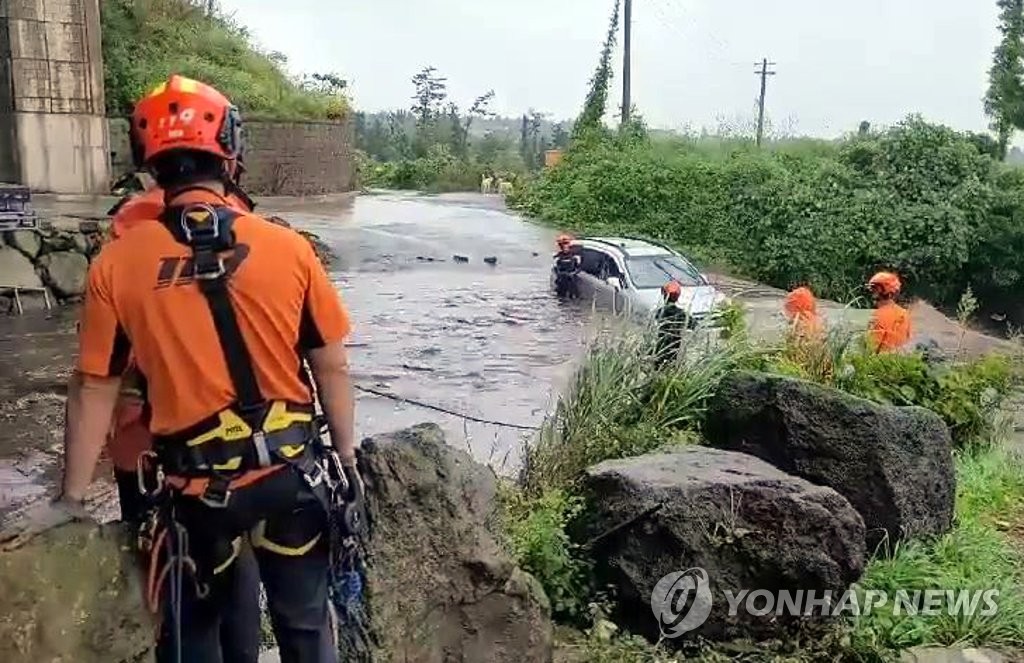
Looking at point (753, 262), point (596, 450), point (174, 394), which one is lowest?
point (753, 262)

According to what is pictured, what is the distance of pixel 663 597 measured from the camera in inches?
165

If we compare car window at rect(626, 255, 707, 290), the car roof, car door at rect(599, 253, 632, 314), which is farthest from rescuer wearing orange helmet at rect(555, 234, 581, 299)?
car window at rect(626, 255, 707, 290)

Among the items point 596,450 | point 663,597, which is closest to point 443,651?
point 663,597

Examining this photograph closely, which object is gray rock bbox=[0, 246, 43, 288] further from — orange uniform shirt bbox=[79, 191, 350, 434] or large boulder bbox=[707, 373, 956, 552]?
orange uniform shirt bbox=[79, 191, 350, 434]

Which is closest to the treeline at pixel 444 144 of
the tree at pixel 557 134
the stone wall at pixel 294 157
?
the tree at pixel 557 134

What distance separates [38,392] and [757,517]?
7.98 metres

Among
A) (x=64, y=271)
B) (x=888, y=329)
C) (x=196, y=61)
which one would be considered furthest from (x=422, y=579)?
(x=196, y=61)

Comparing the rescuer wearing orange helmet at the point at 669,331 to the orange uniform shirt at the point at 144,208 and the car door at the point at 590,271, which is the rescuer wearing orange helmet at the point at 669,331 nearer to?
the orange uniform shirt at the point at 144,208

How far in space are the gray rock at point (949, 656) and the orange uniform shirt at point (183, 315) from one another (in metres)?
2.68

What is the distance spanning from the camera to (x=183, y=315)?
8.63ft

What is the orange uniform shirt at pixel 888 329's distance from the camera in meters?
8.01

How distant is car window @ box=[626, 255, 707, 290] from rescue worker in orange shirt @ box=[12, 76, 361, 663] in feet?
42.5

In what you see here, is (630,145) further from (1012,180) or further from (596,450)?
(596,450)

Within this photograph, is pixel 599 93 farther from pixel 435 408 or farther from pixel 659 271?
pixel 435 408
